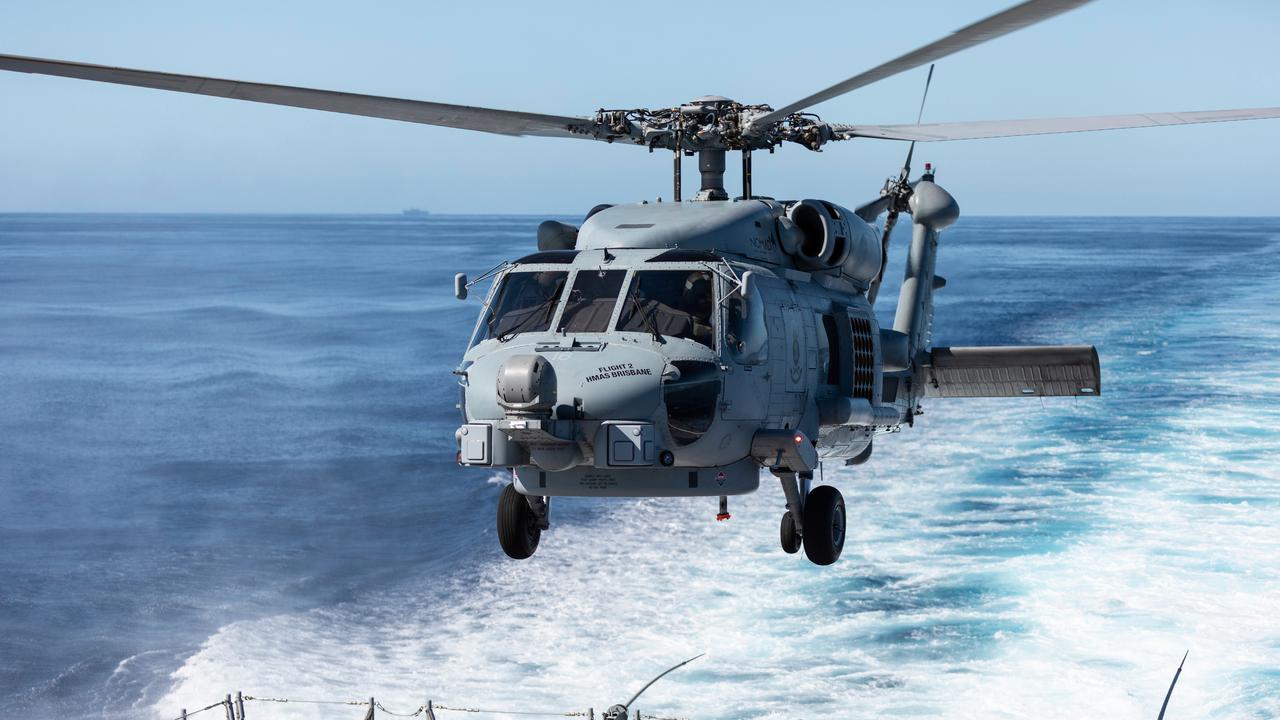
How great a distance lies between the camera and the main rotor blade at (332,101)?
31.0 feet

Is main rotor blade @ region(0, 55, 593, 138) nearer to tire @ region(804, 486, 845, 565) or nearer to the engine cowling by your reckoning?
the engine cowling

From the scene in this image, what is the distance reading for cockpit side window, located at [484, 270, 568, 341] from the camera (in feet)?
36.1

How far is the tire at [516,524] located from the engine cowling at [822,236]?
3.20 metres

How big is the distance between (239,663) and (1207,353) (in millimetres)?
27212

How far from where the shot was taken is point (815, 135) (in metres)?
13.0

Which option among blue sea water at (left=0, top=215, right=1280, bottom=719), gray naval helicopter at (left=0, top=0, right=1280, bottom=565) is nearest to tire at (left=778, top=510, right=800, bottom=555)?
gray naval helicopter at (left=0, top=0, right=1280, bottom=565)

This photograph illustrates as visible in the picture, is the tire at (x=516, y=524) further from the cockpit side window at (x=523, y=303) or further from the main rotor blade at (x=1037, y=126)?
the main rotor blade at (x=1037, y=126)

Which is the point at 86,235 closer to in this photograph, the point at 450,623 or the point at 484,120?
the point at 450,623

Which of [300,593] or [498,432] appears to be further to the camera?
[300,593]

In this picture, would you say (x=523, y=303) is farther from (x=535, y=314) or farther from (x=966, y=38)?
(x=966, y=38)

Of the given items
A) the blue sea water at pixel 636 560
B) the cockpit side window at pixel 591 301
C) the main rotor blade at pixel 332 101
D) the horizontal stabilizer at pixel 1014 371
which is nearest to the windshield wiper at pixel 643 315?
the cockpit side window at pixel 591 301

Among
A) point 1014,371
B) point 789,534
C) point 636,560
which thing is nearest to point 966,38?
point 789,534

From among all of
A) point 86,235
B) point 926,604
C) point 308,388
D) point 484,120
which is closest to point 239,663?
point 926,604

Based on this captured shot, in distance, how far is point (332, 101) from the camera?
10586 millimetres
